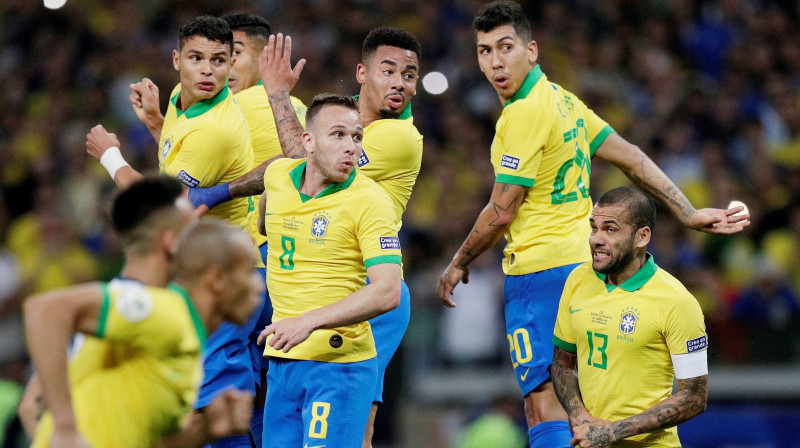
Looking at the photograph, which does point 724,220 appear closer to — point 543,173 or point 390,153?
point 543,173

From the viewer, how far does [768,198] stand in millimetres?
11617

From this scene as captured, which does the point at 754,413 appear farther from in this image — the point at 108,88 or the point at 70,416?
the point at 108,88

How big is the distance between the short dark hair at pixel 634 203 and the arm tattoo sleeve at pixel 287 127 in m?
1.71

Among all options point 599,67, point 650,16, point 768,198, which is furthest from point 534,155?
point 650,16

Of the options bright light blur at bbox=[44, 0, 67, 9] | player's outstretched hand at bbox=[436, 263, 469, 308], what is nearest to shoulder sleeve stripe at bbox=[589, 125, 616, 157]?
player's outstretched hand at bbox=[436, 263, 469, 308]

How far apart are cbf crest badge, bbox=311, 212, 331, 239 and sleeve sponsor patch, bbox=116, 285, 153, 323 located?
169 cm

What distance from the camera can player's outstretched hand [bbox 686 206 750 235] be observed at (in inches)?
247

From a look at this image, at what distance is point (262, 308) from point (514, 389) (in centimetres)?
516

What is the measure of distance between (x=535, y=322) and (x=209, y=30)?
8.48ft

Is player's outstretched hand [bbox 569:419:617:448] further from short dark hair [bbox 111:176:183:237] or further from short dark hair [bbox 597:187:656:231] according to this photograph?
short dark hair [bbox 111:176:183:237]

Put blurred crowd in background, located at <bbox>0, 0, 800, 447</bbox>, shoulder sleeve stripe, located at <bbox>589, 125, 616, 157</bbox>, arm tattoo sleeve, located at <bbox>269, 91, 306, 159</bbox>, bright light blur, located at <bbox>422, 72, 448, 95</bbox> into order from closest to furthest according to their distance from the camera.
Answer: arm tattoo sleeve, located at <bbox>269, 91, 306, 159</bbox> < shoulder sleeve stripe, located at <bbox>589, 125, 616, 157</bbox> < blurred crowd in background, located at <bbox>0, 0, 800, 447</bbox> < bright light blur, located at <bbox>422, 72, 448, 95</bbox>

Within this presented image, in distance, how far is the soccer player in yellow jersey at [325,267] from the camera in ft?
17.6

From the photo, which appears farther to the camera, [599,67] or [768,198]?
[599,67]

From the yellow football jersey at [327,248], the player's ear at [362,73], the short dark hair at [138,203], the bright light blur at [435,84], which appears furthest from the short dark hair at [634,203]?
the bright light blur at [435,84]
